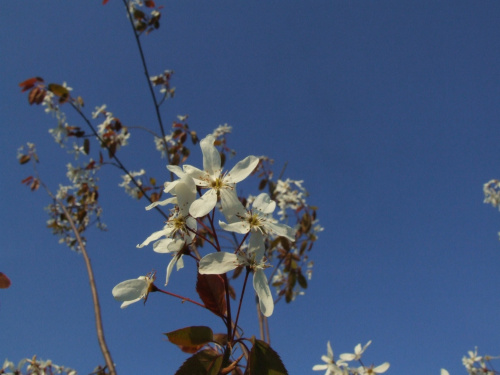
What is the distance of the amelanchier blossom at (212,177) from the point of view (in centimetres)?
102

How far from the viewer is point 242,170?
1.21 meters

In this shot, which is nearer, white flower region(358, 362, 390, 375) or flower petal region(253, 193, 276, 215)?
flower petal region(253, 193, 276, 215)

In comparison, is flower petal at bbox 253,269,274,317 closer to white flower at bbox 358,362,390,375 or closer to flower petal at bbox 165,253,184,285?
flower petal at bbox 165,253,184,285

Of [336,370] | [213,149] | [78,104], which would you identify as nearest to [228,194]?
[213,149]

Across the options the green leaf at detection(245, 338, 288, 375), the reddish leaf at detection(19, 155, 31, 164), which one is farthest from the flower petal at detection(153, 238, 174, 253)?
the reddish leaf at detection(19, 155, 31, 164)

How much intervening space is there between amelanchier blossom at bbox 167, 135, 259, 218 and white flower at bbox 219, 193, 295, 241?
0.03 metres

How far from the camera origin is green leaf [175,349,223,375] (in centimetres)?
91

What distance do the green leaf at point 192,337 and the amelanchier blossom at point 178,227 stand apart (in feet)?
0.57

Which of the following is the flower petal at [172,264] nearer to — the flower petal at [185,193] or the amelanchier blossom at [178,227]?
the amelanchier blossom at [178,227]

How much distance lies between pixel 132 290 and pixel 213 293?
A: 10.0 inches

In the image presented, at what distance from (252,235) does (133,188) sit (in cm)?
422

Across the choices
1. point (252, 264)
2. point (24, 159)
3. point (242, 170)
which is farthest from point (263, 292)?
point (24, 159)

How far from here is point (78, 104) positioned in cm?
348

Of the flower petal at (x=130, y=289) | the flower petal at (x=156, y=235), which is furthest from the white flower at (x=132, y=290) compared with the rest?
the flower petal at (x=156, y=235)
